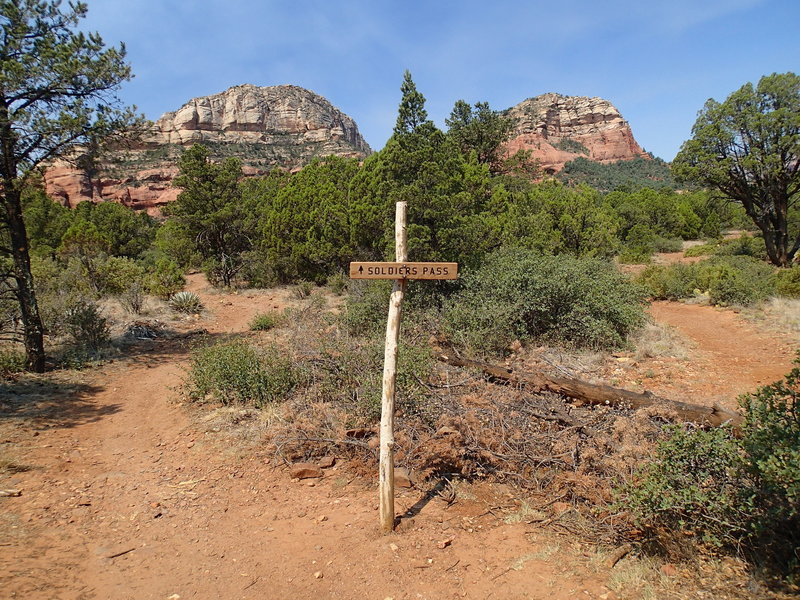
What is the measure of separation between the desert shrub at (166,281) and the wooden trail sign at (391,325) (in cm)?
1371

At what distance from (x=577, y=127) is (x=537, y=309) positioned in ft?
371

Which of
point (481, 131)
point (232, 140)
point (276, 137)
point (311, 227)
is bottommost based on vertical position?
point (311, 227)

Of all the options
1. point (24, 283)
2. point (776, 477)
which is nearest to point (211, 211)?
point (24, 283)

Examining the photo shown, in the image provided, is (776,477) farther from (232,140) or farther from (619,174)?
(232,140)

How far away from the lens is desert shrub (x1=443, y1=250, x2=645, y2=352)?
814cm

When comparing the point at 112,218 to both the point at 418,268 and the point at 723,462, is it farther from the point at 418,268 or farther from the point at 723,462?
the point at 723,462

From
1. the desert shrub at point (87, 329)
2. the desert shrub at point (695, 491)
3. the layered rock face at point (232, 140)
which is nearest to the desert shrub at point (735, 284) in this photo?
the desert shrub at point (695, 491)

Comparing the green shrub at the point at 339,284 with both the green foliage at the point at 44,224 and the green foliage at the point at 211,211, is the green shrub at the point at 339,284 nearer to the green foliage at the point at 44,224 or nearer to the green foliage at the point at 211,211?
the green foliage at the point at 211,211

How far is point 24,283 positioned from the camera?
25.3 feet

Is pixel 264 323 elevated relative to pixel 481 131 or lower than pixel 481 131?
lower

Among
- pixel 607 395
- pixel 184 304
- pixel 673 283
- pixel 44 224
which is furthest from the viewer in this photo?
pixel 44 224

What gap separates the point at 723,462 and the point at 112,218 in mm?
32920

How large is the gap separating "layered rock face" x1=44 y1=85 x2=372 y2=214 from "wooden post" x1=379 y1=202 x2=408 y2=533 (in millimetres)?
47664

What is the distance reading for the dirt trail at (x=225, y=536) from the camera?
3006 mm
